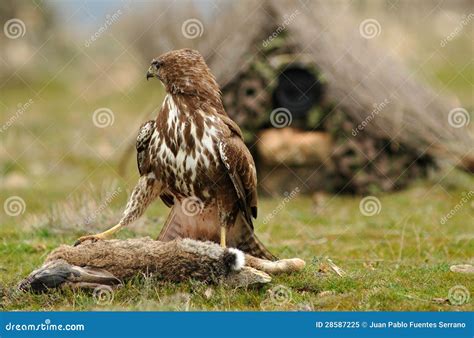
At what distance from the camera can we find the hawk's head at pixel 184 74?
852 centimetres

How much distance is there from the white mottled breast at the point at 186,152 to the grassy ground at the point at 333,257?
1.01 meters

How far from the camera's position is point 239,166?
840 cm

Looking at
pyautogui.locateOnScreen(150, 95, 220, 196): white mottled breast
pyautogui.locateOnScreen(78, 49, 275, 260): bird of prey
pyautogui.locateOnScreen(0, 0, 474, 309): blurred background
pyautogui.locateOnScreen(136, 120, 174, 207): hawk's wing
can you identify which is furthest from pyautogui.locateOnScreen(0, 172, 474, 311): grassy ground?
pyautogui.locateOnScreen(136, 120, 174, 207): hawk's wing

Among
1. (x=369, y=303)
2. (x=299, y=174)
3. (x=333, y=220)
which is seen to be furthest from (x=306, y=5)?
(x=369, y=303)

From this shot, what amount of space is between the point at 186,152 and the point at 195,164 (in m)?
0.14

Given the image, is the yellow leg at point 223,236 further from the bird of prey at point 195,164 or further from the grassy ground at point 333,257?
the grassy ground at point 333,257

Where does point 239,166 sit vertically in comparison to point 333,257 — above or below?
above

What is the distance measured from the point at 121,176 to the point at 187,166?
8.09 metres

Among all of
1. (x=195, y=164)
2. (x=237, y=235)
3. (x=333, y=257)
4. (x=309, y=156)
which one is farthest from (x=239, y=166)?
(x=309, y=156)

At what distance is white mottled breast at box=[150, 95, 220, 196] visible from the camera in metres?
8.27

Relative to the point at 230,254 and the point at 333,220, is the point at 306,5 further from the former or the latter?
the point at 230,254

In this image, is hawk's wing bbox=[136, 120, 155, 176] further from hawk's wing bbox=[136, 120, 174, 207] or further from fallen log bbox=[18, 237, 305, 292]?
fallen log bbox=[18, 237, 305, 292]

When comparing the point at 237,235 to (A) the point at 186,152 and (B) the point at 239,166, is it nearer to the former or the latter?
(B) the point at 239,166

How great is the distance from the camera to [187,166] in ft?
27.1
